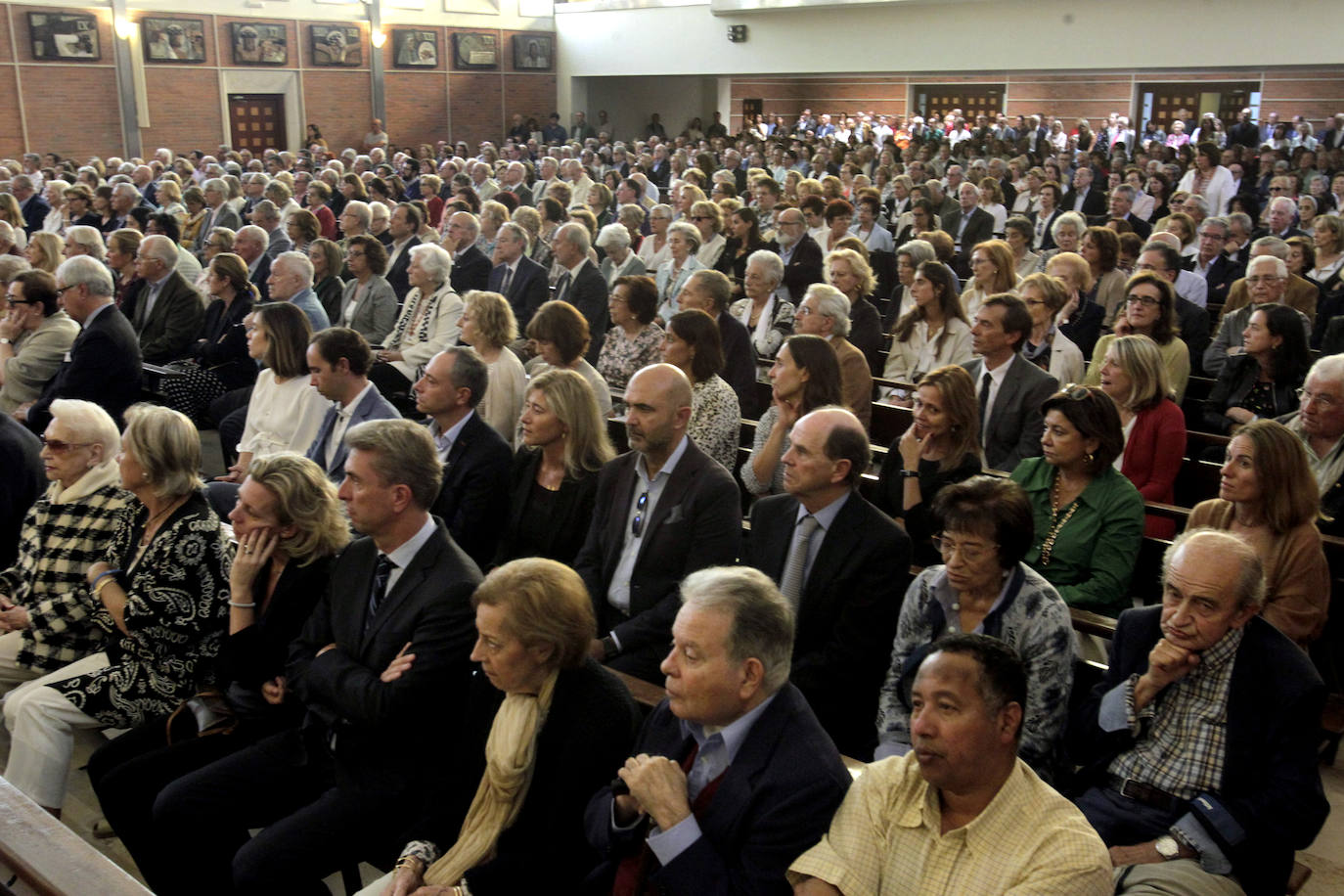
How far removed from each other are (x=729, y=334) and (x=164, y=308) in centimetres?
403

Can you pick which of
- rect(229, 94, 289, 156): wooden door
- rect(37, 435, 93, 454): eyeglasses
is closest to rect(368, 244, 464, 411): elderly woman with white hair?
rect(37, 435, 93, 454): eyeglasses

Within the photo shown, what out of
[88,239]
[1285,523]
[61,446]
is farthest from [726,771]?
[88,239]

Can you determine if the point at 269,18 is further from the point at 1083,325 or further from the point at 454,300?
the point at 1083,325

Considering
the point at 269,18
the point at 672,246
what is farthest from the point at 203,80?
the point at 672,246

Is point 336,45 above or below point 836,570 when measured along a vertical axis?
above

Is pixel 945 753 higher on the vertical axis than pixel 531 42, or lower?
lower

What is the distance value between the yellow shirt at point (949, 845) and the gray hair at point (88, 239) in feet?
25.3

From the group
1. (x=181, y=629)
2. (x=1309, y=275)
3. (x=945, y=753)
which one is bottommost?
(x=181, y=629)

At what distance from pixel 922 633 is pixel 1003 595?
0.77 ft

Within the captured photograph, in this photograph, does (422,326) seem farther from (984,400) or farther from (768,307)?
(984,400)

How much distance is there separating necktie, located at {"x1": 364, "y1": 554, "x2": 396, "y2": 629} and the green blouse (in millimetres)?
1869

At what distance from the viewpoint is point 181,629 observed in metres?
3.38

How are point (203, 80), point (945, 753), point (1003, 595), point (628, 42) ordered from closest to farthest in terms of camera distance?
point (945, 753), point (1003, 595), point (203, 80), point (628, 42)

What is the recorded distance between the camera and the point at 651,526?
3.58 metres
